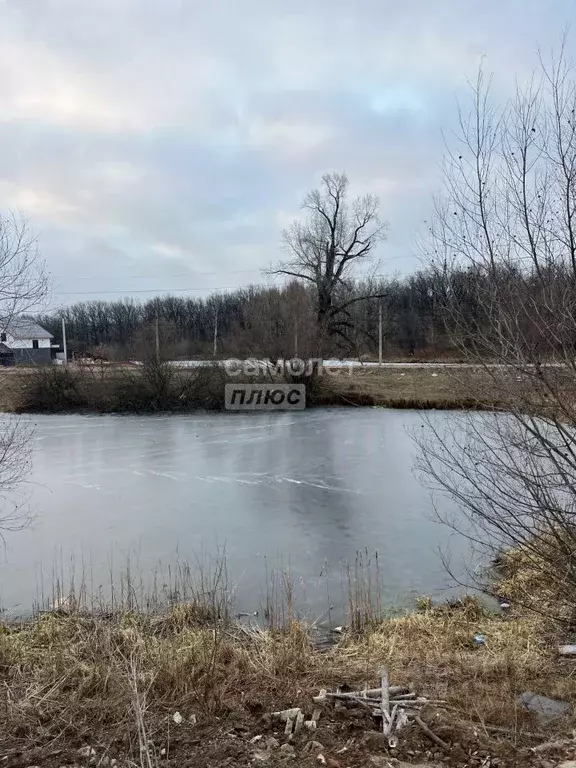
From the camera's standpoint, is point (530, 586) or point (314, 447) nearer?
point (530, 586)

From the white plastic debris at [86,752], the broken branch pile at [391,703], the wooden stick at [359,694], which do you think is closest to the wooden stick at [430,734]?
the broken branch pile at [391,703]

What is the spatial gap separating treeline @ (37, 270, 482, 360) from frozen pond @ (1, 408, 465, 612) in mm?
2021

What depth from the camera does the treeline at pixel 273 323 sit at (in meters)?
12.9

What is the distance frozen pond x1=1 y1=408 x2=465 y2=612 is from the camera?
16.9 ft

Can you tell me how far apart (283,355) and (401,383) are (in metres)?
4.02

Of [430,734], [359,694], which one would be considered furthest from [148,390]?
[430,734]

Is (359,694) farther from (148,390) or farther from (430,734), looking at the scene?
(148,390)

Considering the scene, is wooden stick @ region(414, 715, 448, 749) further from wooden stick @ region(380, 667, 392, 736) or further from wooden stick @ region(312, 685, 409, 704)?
wooden stick @ region(312, 685, 409, 704)

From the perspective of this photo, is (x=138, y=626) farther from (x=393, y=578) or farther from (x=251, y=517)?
(x=251, y=517)

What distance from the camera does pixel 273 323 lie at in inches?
735

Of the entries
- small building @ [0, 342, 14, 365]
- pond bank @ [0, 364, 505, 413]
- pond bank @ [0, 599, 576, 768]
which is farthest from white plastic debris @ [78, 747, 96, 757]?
pond bank @ [0, 364, 505, 413]

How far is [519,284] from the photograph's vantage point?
3447 mm

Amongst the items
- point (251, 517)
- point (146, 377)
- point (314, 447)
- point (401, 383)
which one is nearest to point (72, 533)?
point (251, 517)

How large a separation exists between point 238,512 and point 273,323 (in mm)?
12082
